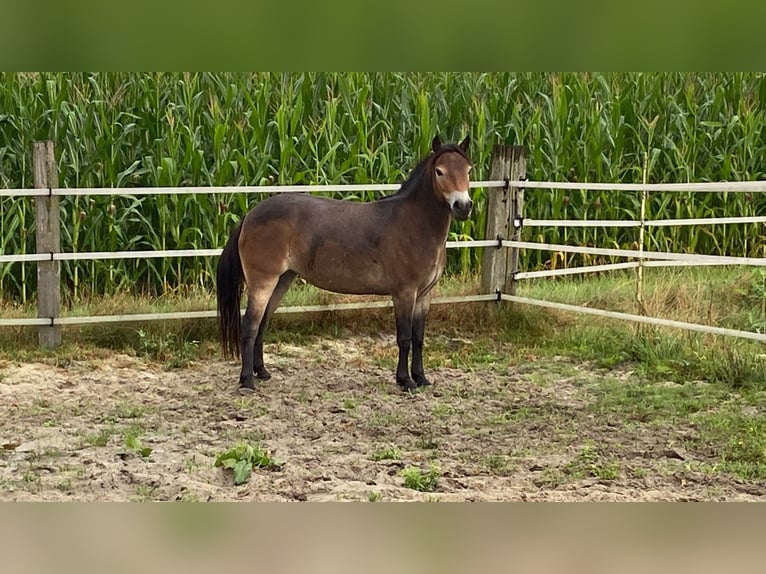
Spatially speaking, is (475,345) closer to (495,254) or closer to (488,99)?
(495,254)

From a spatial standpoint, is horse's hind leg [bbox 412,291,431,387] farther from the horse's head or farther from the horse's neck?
the horse's head

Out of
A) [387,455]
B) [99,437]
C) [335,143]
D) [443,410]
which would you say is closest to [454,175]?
[443,410]

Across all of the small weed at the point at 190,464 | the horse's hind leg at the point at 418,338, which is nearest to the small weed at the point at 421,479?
the small weed at the point at 190,464

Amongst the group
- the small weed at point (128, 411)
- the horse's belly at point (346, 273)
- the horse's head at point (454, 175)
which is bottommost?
the small weed at point (128, 411)

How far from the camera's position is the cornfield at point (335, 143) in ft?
20.6

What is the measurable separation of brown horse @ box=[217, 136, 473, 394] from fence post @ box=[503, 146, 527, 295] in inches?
63.7

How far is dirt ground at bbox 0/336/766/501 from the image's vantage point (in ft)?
10.7

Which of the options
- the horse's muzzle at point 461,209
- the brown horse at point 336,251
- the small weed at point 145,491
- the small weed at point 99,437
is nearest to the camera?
the small weed at point 145,491

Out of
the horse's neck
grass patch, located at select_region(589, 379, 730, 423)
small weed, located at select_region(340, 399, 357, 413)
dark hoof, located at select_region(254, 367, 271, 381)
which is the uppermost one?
the horse's neck

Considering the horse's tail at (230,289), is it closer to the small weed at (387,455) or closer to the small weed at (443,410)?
the small weed at (443,410)

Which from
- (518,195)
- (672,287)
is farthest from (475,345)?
(672,287)

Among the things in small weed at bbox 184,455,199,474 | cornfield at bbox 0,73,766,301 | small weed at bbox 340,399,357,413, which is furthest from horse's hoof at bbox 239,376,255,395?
cornfield at bbox 0,73,766,301

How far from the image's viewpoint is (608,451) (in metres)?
3.78

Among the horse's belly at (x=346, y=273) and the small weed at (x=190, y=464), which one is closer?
the small weed at (x=190, y=464)
